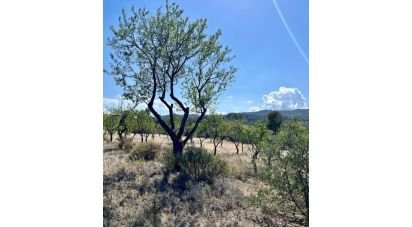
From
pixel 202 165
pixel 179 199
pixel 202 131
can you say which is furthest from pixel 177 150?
pixel 179 199

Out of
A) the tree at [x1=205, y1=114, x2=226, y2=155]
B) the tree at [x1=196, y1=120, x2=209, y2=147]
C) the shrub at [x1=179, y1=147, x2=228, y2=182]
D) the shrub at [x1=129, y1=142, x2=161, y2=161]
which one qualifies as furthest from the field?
the tree at [x1=196, y1=120, x2=209, y2=147]

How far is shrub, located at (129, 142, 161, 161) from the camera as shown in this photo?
5180mm

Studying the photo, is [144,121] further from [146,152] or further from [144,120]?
[146,152]

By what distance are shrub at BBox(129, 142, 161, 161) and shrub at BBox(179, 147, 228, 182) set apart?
0.81 m

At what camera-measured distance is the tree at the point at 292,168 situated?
290 centimetres

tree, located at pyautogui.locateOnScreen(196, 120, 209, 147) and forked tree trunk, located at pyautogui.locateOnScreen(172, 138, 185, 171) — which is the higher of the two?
tree, located at pyautogui.locateOnScreen(196, 120, 209, 147)

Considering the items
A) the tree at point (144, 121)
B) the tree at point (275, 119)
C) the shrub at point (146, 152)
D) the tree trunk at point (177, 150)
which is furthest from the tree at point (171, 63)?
the tree at point (275, 119)

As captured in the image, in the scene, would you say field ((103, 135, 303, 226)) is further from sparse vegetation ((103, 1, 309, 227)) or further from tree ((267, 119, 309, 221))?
tree ((267, 119, 309, 221))

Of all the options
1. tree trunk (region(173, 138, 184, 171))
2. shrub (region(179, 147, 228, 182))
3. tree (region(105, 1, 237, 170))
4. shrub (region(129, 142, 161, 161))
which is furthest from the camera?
shrub (region(129, 142, 161, 161))

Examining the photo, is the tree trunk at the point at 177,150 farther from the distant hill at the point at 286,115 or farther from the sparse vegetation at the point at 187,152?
the distant hill at the point at 286,115

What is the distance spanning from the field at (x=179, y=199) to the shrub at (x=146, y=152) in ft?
2.14

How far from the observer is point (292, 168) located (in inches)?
119
